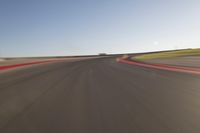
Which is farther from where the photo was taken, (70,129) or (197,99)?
(197,99)

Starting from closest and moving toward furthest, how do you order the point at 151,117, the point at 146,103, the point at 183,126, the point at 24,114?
the point at 183,126 → the point at 151,117 → the point at 24,114 → the point at 146,103

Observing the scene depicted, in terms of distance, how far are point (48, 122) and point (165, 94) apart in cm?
382

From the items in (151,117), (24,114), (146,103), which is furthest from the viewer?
(146,103)

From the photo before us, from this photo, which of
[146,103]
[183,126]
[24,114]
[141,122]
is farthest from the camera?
[146,103]

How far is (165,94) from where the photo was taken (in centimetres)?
669

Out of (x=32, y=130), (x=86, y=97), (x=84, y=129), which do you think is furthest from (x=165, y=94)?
(x=32, y=130)

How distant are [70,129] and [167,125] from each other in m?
1.67

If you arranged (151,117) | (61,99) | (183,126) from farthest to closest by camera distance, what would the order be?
(61,99), (151,117), (183,126)

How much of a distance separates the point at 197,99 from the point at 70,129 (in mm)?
3650

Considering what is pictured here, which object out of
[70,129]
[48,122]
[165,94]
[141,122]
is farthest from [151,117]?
[165,94]

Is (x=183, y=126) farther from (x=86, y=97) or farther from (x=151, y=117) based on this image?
(x=86, y=97)

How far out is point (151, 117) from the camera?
4.35m

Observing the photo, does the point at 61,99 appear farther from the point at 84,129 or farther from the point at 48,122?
the point at 84,129

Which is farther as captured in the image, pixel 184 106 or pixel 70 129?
pixel 184 106
